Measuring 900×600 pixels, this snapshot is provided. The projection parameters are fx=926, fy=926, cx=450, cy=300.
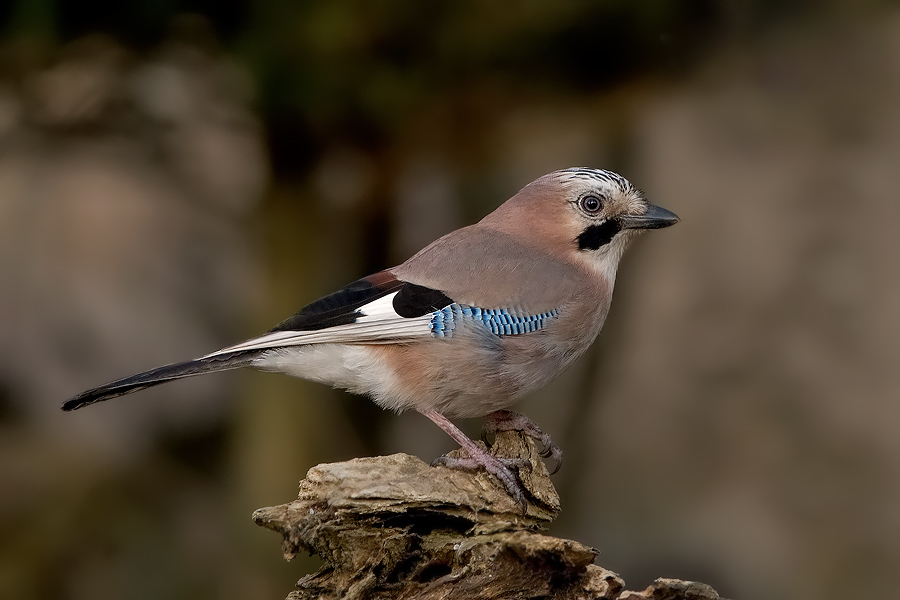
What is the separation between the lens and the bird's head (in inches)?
127

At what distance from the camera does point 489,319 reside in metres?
3.00

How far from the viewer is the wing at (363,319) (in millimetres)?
2953

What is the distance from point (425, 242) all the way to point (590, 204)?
2111 mm

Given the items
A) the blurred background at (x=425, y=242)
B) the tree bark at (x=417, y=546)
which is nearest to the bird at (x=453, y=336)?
the tree bark at (x=417, y=546)

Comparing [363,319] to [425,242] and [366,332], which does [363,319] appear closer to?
[366,332]

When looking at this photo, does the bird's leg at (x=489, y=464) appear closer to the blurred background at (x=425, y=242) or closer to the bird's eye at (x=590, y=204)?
the bird's eye at (x=590, y=204)

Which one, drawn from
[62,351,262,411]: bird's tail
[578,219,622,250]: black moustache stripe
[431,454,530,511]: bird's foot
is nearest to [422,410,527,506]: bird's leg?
[431,454,530,511]: bird's foot

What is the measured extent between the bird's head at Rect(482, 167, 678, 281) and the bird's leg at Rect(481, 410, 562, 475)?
594 millimetres

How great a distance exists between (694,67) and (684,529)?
2497mm

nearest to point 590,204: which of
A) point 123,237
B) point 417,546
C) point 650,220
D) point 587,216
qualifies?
point 587,216

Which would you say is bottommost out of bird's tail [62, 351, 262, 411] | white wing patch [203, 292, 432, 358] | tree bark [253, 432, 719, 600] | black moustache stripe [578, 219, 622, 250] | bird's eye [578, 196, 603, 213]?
tree bark [253, 432, 719, 600]

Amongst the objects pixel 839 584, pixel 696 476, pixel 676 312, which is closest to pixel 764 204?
pixel 676 312

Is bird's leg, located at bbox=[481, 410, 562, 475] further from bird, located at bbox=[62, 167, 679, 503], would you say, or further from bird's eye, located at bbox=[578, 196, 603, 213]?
bird's eye, located at bbox=[578, 196, 603, 213]

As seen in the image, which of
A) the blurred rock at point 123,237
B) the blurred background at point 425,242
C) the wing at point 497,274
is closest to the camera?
the wing at point 497,274
